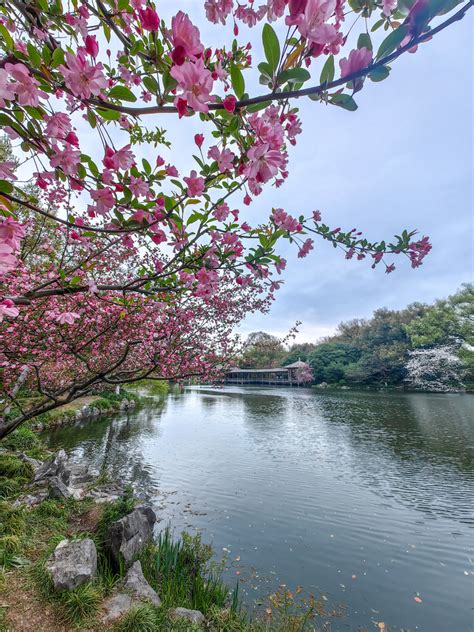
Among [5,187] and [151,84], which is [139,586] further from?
[151,84]

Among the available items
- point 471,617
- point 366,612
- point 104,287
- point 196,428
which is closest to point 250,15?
point 104,287

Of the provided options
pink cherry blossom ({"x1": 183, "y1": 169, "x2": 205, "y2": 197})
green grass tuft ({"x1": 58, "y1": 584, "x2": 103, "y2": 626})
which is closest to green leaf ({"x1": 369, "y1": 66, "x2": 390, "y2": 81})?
pink cherry blossom ({"x1": 183, "y1": 169, "x2": 205, "y2": 197})

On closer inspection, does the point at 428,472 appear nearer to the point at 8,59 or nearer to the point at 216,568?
the point at 216,568

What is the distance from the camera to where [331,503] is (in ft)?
22.3

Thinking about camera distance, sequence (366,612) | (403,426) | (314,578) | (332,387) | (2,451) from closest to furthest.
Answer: (366,612), (314,578), (2,451), (403,426), (332,387)

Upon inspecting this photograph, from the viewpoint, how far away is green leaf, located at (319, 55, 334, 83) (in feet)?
2.68

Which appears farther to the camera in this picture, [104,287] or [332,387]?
[332,387]

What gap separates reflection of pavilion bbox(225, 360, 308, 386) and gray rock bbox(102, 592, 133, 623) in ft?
133

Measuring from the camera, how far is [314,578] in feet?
14.5

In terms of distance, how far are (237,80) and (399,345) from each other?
1555 inches

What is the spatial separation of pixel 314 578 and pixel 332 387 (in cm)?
3861

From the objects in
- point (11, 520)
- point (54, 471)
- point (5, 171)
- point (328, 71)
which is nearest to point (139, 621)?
point (11, 520)

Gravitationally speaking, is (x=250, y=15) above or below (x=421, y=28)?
above

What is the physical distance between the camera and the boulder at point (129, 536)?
12.7ft
